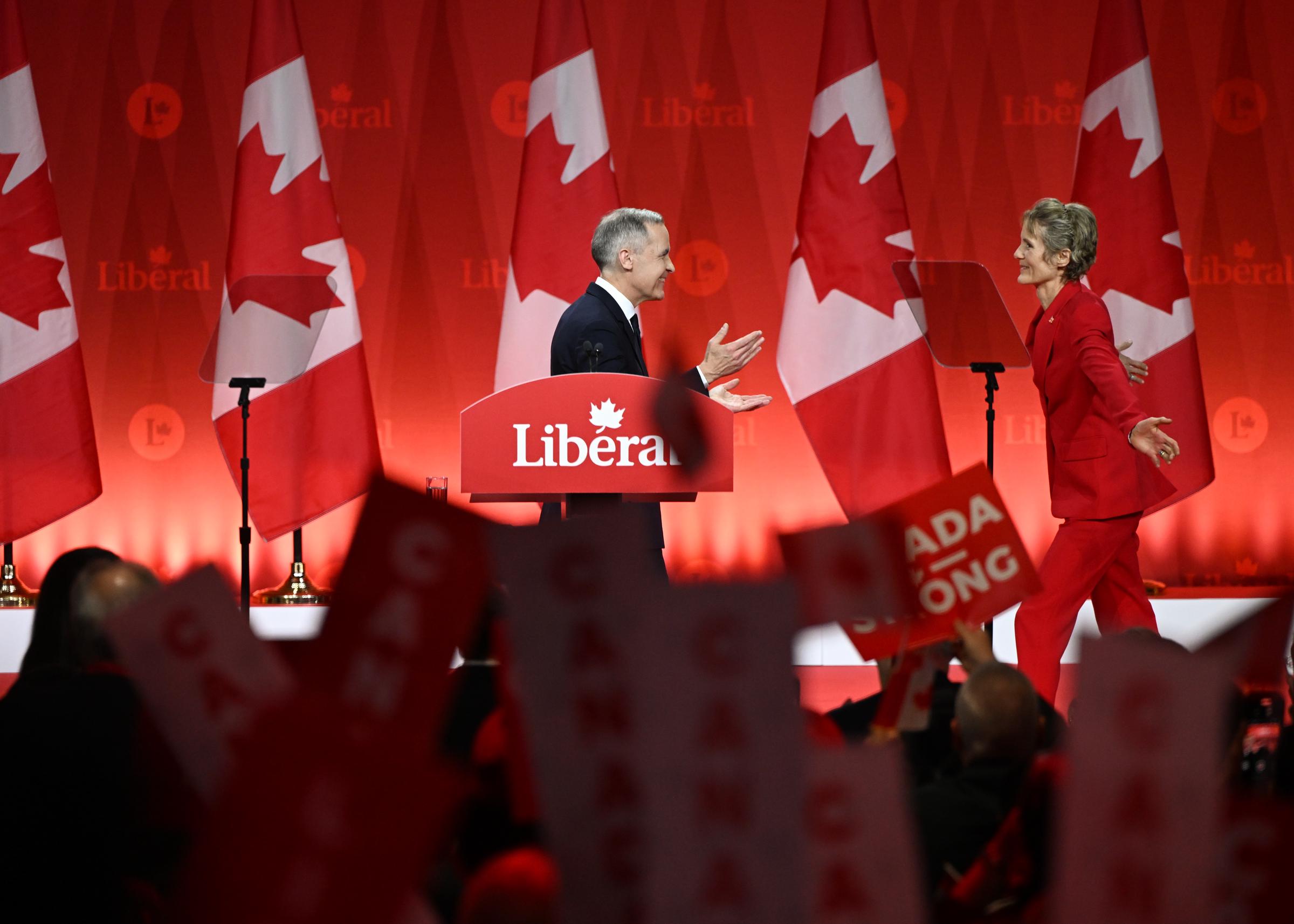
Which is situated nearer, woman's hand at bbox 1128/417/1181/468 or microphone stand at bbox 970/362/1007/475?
woman's hand at bbox 1128/417/1181/468

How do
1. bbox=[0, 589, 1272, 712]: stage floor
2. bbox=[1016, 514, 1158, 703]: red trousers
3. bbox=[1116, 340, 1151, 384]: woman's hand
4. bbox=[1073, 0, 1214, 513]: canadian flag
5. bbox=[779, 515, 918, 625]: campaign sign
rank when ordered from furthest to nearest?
1. bbox=[1073, 0, 1214, 513]: canadian flag
2. bbox=[0, 589, 1272, 712]: stage floor
3. bbox=[1116, 340, 1151, 384]: woman's hand
4. bbox=[1016, 514, 1158, 703]: red trousers
5. bbox=[779, 515, 918, 625]: campaign sign

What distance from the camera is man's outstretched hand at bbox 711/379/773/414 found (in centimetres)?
343

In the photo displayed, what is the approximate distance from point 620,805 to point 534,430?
2391mm

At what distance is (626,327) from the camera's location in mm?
3541

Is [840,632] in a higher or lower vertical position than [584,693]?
lower

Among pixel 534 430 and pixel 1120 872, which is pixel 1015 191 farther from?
pixel 1120 872

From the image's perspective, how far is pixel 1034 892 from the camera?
3.97 ft

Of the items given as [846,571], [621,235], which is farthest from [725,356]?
[846,571]

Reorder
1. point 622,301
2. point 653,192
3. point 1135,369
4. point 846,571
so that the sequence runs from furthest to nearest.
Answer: point 653,192
point 1135,369
point 622,301
point 846,571

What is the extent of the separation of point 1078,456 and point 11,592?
408 cm

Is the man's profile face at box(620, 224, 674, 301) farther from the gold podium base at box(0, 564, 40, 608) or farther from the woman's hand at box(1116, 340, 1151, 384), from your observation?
the gold podium base at box(0, 564, 40, 608)

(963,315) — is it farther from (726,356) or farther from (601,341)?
(601,341)

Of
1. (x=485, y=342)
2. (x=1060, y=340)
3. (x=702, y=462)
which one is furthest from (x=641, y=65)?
(x=702, y=462)

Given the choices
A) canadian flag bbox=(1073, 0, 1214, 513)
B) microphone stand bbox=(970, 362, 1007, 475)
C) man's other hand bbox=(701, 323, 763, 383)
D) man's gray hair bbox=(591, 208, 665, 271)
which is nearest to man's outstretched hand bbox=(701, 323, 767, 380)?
man's other hand bbox=(701, 323, 763, 383)
